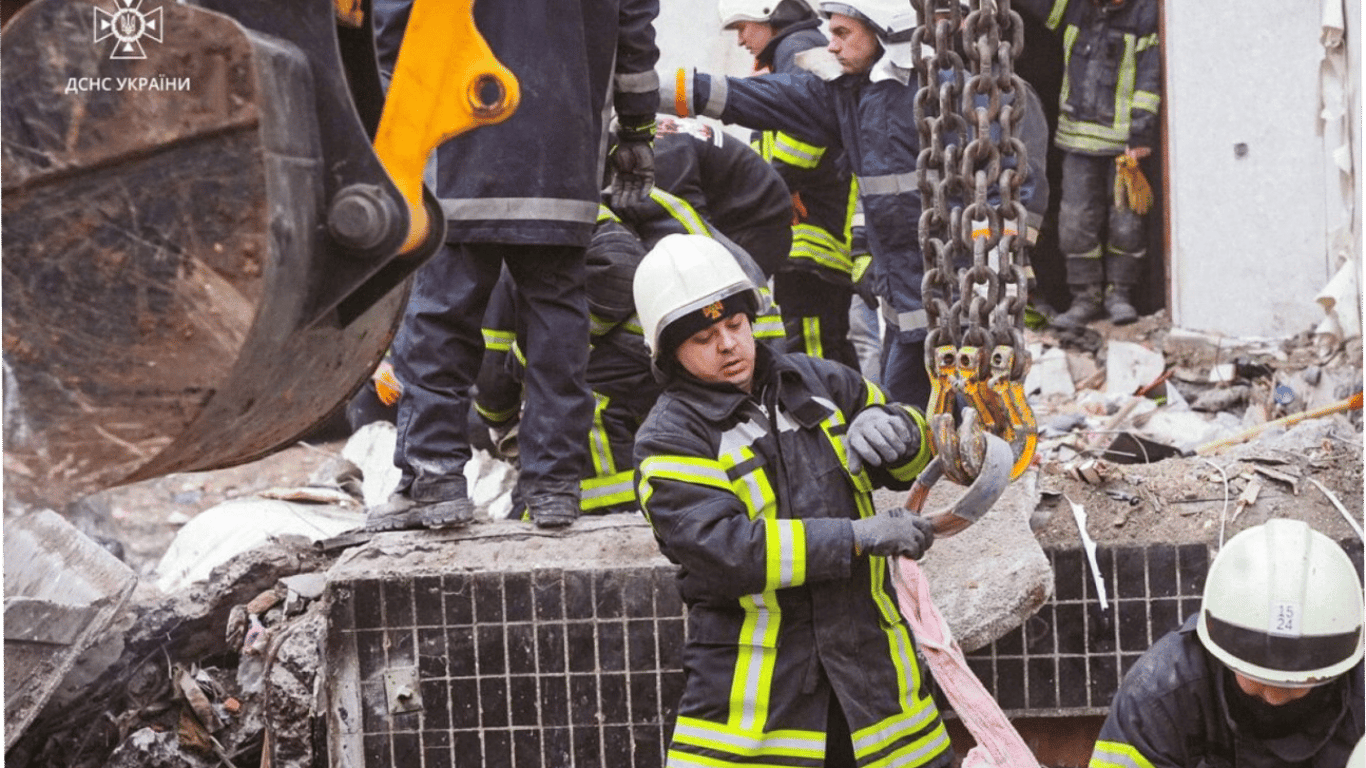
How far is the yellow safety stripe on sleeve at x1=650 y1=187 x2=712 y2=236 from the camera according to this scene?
→ 6.11 m

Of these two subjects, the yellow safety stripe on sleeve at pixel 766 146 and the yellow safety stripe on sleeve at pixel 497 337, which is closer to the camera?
the yellow safety stripe on sleeve at pixel 497 337

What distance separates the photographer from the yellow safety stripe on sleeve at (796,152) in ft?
25.1

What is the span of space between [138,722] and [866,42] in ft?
11.5

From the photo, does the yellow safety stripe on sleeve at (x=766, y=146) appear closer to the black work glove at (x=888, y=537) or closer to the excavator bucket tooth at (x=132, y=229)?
the black work glove at (x=888, y=537)

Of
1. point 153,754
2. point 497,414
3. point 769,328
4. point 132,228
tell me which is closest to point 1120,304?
point 769,328

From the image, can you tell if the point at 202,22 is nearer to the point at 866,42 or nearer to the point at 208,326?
the point at 208,326

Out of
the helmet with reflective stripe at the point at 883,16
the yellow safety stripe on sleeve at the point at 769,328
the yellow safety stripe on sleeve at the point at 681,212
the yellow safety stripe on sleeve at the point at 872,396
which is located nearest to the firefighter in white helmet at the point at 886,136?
the helmet with reflective stripe at the point at 883,16

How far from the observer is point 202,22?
2049 millimetres

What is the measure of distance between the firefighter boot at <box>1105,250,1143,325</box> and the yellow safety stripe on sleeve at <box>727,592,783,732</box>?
7011 millimetres

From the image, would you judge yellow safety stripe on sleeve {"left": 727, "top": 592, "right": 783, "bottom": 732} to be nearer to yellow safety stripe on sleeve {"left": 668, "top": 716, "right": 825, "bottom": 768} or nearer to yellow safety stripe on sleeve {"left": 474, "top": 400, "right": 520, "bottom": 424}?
yellow safety stripe on sleeve {"left": 668, "top": 716, "right": 825, "bottom": 768}

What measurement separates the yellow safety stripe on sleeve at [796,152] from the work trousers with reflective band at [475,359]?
274 centimetres

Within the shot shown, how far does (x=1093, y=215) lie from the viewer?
10.4m

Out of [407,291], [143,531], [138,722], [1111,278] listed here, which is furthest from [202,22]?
[1111,278]

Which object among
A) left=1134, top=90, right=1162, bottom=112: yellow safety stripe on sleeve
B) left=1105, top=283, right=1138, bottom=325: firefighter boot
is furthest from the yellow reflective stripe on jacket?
left=1105, top=283, right=1138, bottom=325: firefighter boot
